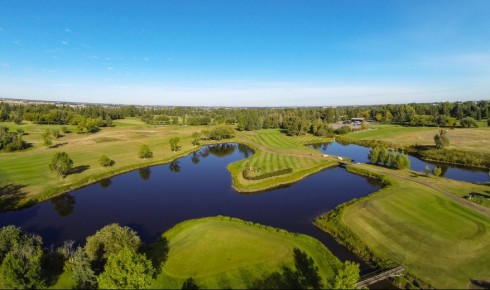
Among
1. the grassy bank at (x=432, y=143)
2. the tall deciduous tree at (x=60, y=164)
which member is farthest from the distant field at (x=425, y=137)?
the tall deciduous tree at (x=60, y=164)

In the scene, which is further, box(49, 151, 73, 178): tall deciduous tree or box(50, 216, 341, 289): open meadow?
box(49, 151, 73, 178): tall deciduous tree

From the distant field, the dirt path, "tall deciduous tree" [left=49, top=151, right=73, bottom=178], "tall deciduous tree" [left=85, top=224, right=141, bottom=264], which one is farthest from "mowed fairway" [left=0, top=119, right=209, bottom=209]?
the distant field

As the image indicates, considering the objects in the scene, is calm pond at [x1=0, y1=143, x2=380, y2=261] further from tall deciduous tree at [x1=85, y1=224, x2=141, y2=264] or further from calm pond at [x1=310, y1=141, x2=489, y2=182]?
calm pond at [x1=310, y1=141, x2=489, y2=182]

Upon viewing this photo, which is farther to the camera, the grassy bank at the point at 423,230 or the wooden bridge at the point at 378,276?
the grassy bank at the point at 423,230

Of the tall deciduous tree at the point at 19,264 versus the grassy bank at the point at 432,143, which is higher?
the grassy bank at the point at 432,143

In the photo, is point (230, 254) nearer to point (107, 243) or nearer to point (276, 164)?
point (107, 243)

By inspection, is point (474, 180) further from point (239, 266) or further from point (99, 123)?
point (99, 123)

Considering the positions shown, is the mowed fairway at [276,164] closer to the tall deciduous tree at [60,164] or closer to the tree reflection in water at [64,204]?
the tree reflection in water at [64,204]
